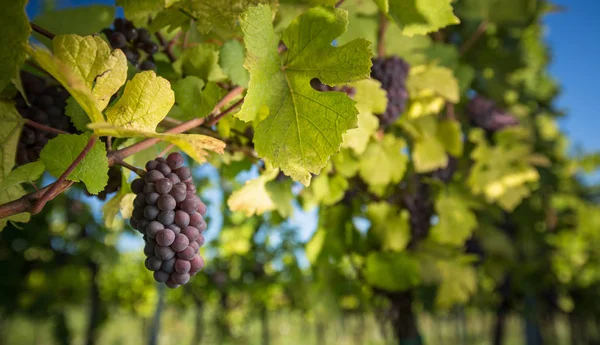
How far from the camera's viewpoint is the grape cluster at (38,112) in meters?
0.79

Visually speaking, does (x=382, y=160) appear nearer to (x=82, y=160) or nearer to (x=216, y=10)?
(x=216, y=10)

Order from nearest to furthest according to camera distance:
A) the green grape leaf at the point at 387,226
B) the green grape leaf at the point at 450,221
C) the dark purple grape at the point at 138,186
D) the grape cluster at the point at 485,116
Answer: the dark purple grape at the point at 138,186, the green grape leaf at the point at 387,226, the green grape leaf at the point at 450,221, the grape cluster at the point at 485,116

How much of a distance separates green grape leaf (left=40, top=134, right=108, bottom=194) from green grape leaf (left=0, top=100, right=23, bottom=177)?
0.39ft

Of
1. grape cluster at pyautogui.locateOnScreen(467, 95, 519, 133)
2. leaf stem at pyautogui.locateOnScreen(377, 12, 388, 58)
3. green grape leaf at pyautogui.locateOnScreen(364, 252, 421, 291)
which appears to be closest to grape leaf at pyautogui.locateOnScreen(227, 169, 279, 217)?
leaf stem at pyautogui.locateOnScreen(377, 12, 388, 58)

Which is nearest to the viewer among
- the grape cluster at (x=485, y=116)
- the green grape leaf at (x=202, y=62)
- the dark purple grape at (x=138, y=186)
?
the dark purple grape at (x=138, y=186)

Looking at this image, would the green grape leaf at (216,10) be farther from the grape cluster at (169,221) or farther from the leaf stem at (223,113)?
the grape cluster at (169,221)

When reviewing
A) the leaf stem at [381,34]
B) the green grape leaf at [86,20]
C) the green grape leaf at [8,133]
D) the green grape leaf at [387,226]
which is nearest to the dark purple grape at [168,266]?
the green grape leaf at [8,133]

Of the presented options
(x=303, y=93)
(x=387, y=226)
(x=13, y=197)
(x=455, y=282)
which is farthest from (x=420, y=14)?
(x=455, y=282)

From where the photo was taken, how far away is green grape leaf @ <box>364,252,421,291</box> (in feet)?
6.14

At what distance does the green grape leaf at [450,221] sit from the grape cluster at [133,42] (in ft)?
4.80

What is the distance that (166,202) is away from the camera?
0.64 m

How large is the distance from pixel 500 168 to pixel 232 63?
67.4 inches

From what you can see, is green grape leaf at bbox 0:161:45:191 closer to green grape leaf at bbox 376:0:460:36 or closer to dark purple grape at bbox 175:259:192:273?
dark purple grape at bbox 175:259:192:273

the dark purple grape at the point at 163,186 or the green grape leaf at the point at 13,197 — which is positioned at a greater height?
the dark purple grape at the point at 163,186
